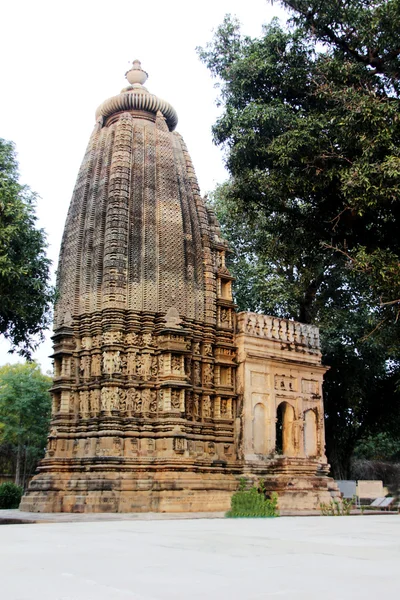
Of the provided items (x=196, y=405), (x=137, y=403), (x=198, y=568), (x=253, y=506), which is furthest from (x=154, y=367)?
(x=198, y=568)

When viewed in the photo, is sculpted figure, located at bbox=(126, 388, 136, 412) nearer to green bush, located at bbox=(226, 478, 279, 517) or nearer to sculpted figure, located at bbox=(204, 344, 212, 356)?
sculpted figure, located at bbox=(204, 344, 212, 356)

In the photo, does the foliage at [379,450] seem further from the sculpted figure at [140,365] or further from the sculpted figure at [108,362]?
the sculpted figure at [108,362]

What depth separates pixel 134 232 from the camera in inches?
710

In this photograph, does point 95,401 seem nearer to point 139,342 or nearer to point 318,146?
point 139,342

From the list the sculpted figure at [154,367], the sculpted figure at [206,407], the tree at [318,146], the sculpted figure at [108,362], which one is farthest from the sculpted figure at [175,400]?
Answer: the tree at [318,146]

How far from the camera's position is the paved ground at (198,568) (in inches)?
153

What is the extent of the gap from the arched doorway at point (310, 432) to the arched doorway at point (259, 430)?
5.55 ft

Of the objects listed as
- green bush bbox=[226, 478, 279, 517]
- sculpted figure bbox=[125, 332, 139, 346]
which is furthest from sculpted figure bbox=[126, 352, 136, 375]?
green bush bbox=[226, 478, 279, 517]

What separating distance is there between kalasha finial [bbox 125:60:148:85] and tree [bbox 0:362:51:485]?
1739 centimetres

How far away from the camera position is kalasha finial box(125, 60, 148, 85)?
21.5m

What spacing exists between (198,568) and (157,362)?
12.4m

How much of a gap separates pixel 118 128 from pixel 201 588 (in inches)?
688

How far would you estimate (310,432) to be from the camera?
19.5 meters

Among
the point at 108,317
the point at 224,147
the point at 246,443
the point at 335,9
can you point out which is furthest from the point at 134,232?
the point at 335,9
